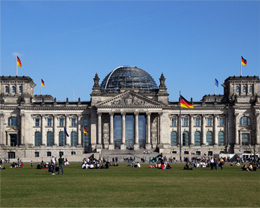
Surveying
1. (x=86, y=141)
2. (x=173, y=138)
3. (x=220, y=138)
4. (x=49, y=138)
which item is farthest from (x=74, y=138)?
(x=220, y=138)

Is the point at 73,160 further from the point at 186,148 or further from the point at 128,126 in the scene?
the point at 186,148

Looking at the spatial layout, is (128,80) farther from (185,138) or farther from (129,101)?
(185,138)

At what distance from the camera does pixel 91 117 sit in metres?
137

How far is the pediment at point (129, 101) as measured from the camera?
132750mm

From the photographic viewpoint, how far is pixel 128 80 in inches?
5719

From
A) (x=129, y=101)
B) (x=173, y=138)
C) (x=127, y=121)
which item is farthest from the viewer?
(x=173, y=138)

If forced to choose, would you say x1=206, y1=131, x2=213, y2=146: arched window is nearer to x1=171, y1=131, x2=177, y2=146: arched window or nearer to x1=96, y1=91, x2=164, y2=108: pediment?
x1=171, y1=131, x2=177, y2=146: arched window

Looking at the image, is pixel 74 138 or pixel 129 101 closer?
pixel 129 101

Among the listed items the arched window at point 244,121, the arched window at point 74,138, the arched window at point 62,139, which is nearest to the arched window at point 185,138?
the arched window at point 244,121

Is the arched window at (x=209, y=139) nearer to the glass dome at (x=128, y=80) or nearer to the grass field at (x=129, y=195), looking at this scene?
the glass dome at (x=128, y=80)

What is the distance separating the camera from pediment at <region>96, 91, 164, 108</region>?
436 feet

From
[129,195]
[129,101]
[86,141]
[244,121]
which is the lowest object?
[129,195]

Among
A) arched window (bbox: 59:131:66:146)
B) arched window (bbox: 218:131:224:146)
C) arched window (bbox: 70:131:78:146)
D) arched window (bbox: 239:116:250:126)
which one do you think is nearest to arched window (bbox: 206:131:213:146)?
arched window (bbox: 218:131:224:146)

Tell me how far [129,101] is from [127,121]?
A: 22.1 feet
